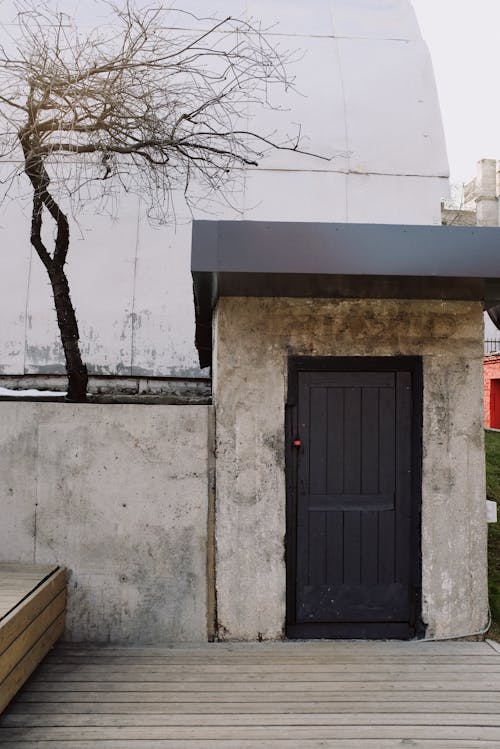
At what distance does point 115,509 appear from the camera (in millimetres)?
4812

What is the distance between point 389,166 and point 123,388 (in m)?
5.32

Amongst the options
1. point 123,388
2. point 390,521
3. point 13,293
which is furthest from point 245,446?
point 13,293

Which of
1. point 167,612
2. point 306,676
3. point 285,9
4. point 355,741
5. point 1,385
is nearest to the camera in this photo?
point 355,741

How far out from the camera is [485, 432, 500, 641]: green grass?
5.32m

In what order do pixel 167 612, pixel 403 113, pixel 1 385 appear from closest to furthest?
1. pixel 167 612
2. pixel 1 385
3. pixel 403 113

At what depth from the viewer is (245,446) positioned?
16.1ft

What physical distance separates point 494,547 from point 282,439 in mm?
3761

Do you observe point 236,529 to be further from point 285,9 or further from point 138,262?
point 285,9

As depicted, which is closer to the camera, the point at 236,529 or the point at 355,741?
the point at 355,741

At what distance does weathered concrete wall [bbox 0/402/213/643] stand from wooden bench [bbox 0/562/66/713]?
8.0 inches

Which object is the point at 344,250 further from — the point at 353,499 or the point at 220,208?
the point at 220,208

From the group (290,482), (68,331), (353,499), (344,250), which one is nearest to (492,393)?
(353,499)

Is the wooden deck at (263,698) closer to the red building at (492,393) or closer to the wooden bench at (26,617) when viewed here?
the wooden bench at (26,617)

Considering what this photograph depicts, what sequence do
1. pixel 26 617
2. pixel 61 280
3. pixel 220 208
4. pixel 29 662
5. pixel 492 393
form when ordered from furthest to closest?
pixel 492 393, pixel 220 208, pixel 61 280, pixel 29 662, pixel 26 617
